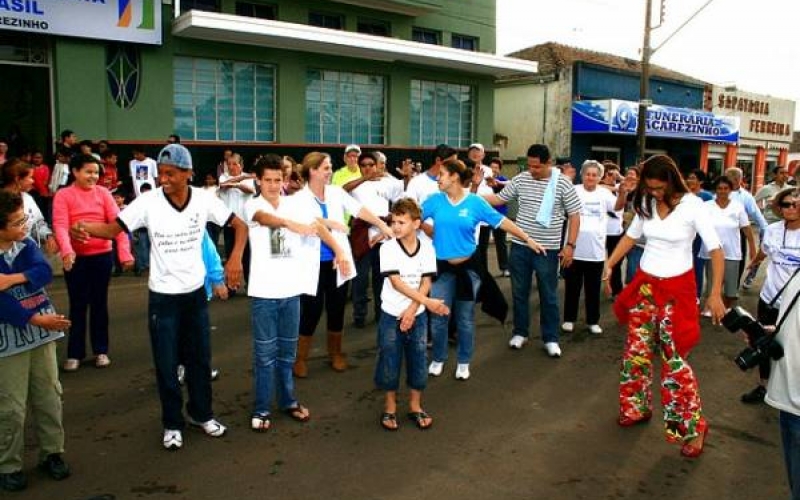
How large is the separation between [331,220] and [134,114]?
11.2 metres

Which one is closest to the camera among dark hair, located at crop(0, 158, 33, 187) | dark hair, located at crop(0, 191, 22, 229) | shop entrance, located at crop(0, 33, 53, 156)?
dark hair, located at crop(0, 191, 22, 229)

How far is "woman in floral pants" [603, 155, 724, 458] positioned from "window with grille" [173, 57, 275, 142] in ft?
42.2

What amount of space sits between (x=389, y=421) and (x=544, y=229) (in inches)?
110

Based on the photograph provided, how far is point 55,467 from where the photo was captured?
12.7 feet

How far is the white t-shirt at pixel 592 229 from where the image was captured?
7422 mm

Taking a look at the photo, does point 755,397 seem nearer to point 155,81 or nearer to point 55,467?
point 55,467

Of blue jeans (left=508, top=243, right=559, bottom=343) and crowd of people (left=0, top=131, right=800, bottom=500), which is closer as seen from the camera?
crowd of people (left=0, top=131, right=800, bottom=500)

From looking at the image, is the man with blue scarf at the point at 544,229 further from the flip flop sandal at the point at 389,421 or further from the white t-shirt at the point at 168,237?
the white t-shirt at the point at 168,237

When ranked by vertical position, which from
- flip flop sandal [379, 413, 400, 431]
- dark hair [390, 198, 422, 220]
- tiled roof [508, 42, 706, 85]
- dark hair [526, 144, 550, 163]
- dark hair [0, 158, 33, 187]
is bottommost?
flip flop sandal [379, 413, 400, 431]

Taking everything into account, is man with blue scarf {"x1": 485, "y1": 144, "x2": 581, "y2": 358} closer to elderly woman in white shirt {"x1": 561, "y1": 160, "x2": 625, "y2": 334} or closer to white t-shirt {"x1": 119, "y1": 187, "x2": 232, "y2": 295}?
elderly woman in white shirt {"x1": 561, "y1": 160, "x2": 625, "y2": 334}

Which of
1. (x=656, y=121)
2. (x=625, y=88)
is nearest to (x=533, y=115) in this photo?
(x=625, y=88)

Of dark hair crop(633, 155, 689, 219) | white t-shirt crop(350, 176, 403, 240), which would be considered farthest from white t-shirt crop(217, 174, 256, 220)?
dark hair crop(633, 155, 689, 219)

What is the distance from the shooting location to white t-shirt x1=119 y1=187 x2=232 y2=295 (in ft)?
13.7

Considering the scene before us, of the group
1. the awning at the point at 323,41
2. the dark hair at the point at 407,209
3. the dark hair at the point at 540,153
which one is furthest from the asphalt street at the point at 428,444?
the awning at the point at 323,41
